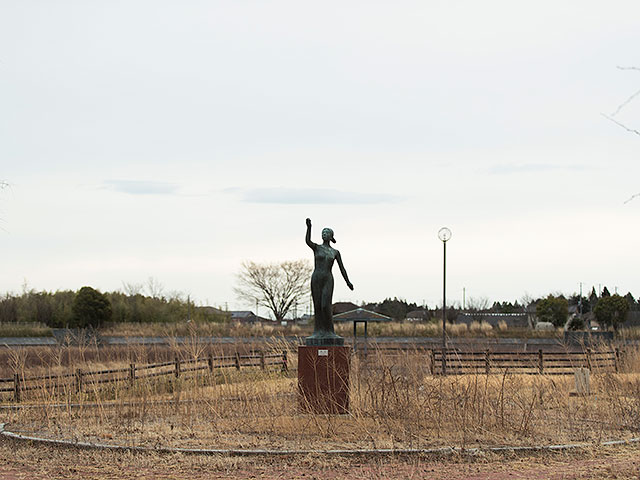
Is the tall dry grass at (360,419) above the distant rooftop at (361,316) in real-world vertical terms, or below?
below

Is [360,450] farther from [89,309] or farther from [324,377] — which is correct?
[89,309]

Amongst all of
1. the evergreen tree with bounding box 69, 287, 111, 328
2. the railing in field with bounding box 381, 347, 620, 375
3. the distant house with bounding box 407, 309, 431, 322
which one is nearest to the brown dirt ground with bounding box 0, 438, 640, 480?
the railing in field with bounding box 381, 347, 620, 375

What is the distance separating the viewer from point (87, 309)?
48375 mm

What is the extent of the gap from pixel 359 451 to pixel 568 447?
2799 millimetres

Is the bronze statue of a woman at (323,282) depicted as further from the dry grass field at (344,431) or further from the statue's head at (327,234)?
the dry grass field at (344,431)

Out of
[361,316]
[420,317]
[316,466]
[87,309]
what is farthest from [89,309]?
[316,466]

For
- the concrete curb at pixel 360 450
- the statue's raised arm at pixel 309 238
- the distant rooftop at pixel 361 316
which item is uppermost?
the statue's raised arm at pixel 309 238

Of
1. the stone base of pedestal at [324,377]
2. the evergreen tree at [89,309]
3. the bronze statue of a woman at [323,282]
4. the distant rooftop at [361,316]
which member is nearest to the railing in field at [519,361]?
the distant rooftop at [361,316]

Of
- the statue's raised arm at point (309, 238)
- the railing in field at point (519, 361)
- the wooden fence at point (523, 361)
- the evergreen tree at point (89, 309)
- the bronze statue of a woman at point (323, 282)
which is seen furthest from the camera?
the evergreen tree at point (89, 309)

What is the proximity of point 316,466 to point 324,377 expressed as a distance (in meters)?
3.85

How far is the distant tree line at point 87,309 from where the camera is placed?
160ft

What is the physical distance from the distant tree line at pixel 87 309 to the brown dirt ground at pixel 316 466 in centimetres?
3892

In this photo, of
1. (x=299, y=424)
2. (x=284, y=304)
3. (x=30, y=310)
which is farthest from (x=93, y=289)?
(x=299, y=424)

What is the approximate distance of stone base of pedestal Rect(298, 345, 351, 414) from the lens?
13.5 m
